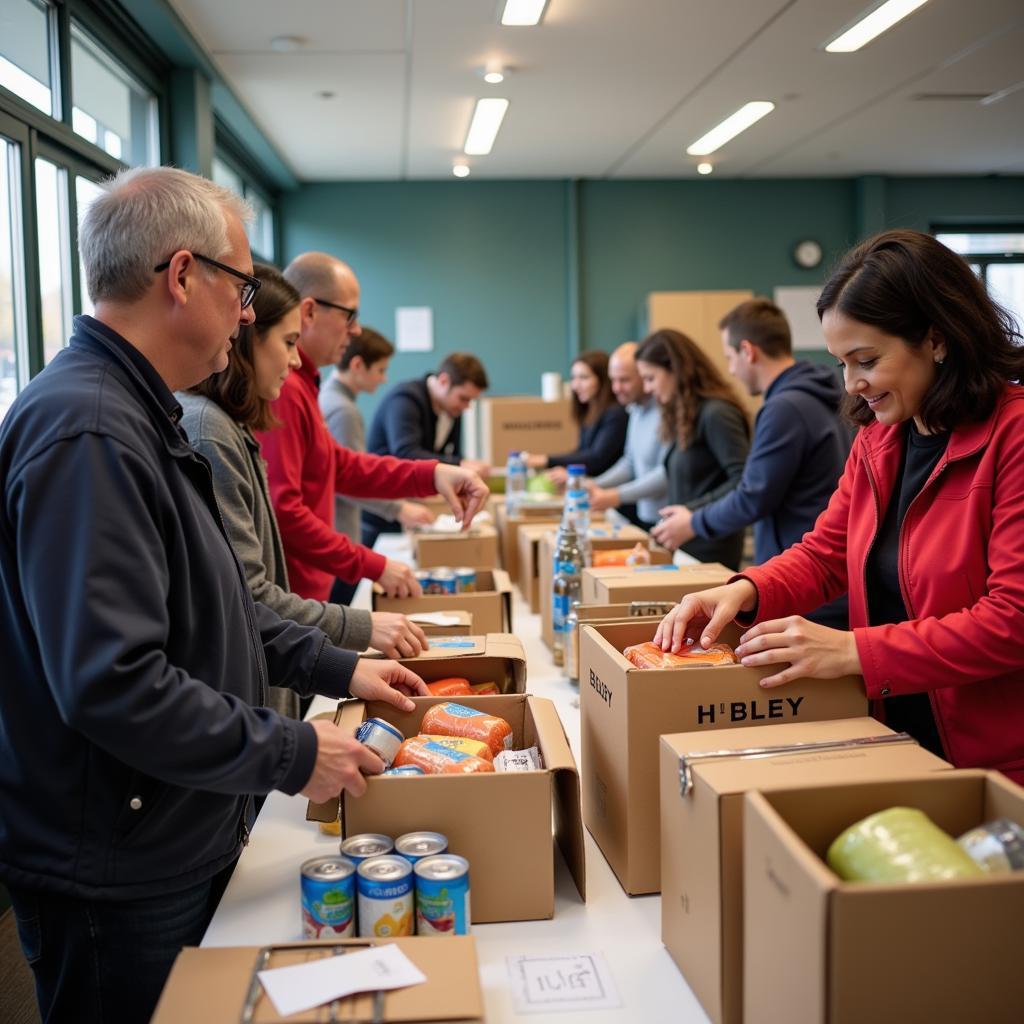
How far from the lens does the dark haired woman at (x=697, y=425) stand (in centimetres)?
368

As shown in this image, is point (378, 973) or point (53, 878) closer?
point (378, 973)

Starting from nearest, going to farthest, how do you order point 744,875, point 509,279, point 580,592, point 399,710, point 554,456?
point 744,875 < point 399,710 < point 580,592 < point 554,456 < point 509,279

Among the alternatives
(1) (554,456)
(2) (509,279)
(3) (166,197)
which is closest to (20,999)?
(3) (166,197)

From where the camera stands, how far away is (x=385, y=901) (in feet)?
3.40

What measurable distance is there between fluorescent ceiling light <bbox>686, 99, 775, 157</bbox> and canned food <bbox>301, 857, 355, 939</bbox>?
223 inches

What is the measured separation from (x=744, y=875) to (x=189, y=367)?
87 cm

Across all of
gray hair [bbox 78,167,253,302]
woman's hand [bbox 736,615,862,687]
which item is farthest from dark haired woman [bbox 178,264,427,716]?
woman's hand [bbox 736,615,862,687]

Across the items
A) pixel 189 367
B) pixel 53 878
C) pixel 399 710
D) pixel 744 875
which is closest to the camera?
pixel 744 875

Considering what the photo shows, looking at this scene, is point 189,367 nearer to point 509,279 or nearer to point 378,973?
point 378,973

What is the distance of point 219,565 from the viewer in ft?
3.94

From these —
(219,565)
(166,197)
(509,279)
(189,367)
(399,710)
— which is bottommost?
(399,710)

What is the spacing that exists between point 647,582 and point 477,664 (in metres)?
0.53

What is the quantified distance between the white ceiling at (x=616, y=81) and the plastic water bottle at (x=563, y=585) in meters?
2.81

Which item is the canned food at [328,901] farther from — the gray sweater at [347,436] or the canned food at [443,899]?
the gray sweater at [347,436]
